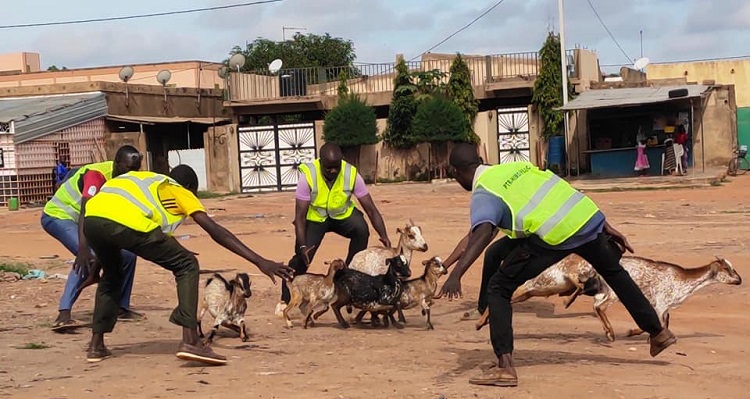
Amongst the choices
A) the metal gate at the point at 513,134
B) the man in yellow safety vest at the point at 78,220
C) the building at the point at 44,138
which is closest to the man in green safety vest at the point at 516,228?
the man in yellow safety vest at the point at 78,220

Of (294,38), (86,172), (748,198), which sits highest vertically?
(294,38)

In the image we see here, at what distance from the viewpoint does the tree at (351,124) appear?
3594cm

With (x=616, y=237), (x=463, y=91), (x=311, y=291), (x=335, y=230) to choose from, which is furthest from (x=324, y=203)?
(x=463, y=91)

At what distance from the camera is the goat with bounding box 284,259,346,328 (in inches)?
376

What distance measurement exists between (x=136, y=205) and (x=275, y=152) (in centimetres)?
3057

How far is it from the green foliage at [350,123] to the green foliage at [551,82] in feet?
19.4

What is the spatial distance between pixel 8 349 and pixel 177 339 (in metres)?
1.40

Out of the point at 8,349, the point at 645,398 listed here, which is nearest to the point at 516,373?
the point at 645,398

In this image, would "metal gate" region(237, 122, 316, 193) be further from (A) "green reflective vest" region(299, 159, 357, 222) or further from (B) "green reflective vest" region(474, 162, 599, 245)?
(B) "green reflective vest" region(474, 162, 599, 245)

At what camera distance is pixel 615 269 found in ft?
23.4

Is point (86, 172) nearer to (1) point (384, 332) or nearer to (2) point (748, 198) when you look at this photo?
(1) point (384, 332)

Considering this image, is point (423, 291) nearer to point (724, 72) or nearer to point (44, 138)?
point (44, 138)

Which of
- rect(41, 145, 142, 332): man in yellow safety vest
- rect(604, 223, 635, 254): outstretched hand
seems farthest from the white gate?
rect(604, 223, 635, 254): outstretched hand

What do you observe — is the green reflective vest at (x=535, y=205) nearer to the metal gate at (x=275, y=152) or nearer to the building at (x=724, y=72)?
the metal gate at (x=275, y=152)
